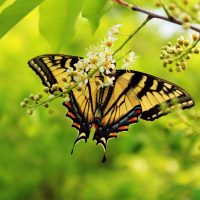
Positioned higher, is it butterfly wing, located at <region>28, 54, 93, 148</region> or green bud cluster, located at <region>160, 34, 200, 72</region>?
butterfly wing, located at <region>28, 54, 93, 148</region>

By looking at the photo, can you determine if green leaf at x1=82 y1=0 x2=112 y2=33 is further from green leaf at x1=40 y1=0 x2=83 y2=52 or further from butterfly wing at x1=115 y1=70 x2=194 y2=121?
butterfly wing at x1=115 y1=70 x2=194 y2=121

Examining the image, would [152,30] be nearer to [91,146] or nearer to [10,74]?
[91,146]

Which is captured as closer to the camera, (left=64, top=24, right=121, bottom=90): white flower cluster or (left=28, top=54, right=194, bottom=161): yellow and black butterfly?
(left=64, top=24, right=121, bottom=90): white flower cluster

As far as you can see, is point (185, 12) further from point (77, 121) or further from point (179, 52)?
point (77, 121)

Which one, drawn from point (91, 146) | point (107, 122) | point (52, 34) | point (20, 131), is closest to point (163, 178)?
point (91, 146)

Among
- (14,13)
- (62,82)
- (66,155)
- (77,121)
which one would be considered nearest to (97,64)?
(14,13)

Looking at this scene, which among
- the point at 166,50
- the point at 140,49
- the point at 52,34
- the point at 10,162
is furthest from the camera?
the point at 140,49

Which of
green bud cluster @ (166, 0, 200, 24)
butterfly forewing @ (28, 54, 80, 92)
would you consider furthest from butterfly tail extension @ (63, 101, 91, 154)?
green bud cluster @ (166, 0, 200, 24)
